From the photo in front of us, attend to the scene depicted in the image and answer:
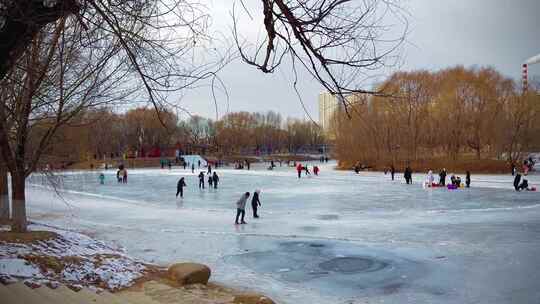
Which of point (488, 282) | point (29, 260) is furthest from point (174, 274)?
point (488, 282)

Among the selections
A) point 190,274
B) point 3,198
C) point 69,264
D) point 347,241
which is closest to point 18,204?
point 3,198

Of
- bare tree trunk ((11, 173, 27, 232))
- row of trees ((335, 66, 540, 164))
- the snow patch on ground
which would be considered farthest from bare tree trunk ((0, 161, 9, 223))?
row of trees ((335, 66, 540, 164))

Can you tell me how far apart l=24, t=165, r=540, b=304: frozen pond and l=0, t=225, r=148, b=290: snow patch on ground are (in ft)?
3.67

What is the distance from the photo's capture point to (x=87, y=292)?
24.4 ft

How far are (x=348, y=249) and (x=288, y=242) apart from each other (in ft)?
5.86

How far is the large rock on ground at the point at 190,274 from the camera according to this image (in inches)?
359

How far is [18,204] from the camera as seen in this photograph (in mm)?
12312

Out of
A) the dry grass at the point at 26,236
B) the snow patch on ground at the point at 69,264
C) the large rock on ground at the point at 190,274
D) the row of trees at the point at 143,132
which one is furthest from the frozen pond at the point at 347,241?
the dry grass at the point at 26,236

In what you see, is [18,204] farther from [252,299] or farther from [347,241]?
[347,241]

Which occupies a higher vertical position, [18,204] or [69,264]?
[18,204]

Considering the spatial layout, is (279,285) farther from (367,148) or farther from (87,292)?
(367,148)

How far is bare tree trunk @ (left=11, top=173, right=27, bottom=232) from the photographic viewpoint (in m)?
12.0

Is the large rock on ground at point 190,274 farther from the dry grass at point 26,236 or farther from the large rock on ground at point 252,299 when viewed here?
the dry grass at point 26,236

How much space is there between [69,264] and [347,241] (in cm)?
675
